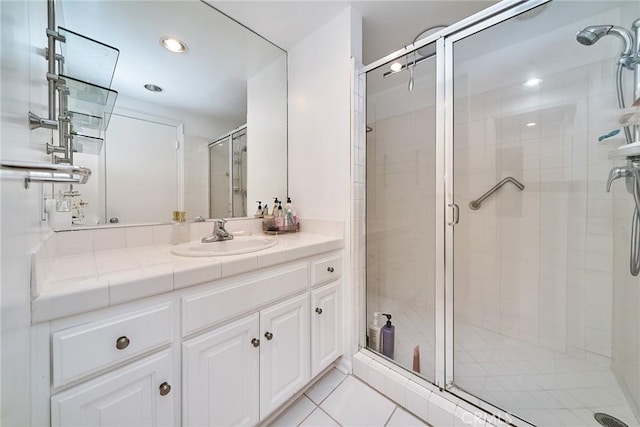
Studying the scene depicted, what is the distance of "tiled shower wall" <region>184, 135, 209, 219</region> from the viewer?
1.41 meters

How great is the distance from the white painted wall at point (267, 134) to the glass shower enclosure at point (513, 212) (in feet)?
2.24

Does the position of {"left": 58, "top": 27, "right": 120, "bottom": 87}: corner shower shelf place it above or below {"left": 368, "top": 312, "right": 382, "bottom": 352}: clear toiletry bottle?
above

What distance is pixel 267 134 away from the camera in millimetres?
1800

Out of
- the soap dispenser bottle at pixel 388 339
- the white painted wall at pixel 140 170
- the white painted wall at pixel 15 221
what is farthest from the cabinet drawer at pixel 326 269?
the white painted wall at pixel 15 221

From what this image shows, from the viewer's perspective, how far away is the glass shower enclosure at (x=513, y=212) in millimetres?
1204

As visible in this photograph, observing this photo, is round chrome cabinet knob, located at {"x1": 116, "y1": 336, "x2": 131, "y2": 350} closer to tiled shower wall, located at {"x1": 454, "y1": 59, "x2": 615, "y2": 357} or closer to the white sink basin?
the white sink basin

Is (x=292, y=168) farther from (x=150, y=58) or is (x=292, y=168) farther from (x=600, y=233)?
(x=600, y=233)

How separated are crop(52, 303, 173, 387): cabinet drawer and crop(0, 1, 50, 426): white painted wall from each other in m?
0.06

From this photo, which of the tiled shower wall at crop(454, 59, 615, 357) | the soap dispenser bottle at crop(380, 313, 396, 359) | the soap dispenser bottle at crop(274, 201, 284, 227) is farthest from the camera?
the soap dispenser bottle at crop(274, 201, 284, 227)

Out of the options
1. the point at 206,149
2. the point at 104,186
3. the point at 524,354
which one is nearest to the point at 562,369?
the point at 524,354

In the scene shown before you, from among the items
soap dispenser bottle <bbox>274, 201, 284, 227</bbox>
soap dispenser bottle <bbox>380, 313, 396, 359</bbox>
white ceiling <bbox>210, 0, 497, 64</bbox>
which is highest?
white ceiling <bbox>210, 0, 497, 64</bbox>

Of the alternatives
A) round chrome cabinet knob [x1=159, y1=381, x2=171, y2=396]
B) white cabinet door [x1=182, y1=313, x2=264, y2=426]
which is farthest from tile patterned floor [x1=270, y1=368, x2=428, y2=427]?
round chrome cabinet knob [x1=159, y1=381, x2=171, y2=396]

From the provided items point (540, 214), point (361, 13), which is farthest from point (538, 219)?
point (361, 13)

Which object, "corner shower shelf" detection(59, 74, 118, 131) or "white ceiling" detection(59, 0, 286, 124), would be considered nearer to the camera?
"corner shower shelf" detection(59, 74, 118, 131)
